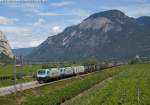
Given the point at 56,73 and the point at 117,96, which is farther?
the point at 56,73

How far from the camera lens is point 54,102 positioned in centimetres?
5231

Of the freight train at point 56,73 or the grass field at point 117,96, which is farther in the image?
the freight train at point 56,73

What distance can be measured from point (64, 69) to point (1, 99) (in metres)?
62.1

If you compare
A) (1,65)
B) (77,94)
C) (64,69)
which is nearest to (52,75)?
(64,69)

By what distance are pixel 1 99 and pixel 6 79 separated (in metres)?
59.8

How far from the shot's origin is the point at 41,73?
92.8m

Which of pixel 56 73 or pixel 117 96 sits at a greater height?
pixel 56 73

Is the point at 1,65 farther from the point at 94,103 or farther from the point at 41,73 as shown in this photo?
the point at 94,103

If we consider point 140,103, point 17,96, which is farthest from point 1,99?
point 140,103

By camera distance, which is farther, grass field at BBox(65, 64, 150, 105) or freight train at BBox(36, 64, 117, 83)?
freight train at BBox(36, 64, 117, 83)

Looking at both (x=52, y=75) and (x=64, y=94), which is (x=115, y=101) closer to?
(x=64, y=94)

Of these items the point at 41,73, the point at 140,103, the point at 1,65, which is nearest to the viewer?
the point at 140,103

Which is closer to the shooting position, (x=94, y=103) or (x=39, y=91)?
(x=94, y=103)

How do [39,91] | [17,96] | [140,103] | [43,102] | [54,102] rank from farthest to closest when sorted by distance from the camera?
[39,91] < [17,96] < [54,102] < [43,102] < [140,103]
